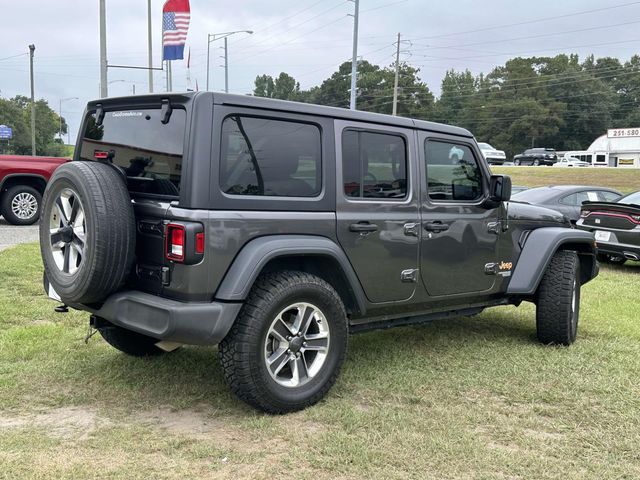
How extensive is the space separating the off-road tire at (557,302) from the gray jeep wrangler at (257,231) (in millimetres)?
958

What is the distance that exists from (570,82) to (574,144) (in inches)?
378

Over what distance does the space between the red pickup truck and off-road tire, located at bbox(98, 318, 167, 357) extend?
8.31 m

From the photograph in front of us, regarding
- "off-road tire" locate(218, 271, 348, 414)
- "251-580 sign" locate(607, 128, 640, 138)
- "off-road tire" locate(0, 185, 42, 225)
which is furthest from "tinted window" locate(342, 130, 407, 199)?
"251-580 sign" locate(607, 128, 640, 138)

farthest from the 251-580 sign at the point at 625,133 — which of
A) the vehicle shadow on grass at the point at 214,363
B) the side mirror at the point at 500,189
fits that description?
the side mirror at the point at 500,189

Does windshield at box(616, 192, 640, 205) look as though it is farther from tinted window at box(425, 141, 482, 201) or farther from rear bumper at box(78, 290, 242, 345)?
rear bumper at box(78, 290, 242, 345)

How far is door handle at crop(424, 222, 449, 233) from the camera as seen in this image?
447 cm

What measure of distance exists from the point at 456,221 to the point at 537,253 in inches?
40.5

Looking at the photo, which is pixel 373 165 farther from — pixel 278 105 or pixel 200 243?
pixel 200 243

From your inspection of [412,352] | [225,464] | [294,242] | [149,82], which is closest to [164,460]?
[225,464]

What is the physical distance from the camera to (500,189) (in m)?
4.92

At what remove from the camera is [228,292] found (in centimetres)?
339

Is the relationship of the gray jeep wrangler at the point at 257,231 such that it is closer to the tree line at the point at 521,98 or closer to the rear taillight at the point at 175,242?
the rear taillight at the point at 175,242

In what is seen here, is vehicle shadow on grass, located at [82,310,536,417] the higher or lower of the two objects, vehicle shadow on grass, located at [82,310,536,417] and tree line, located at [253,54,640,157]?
the lower

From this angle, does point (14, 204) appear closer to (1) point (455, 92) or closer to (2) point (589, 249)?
(2) point (589, 249)
